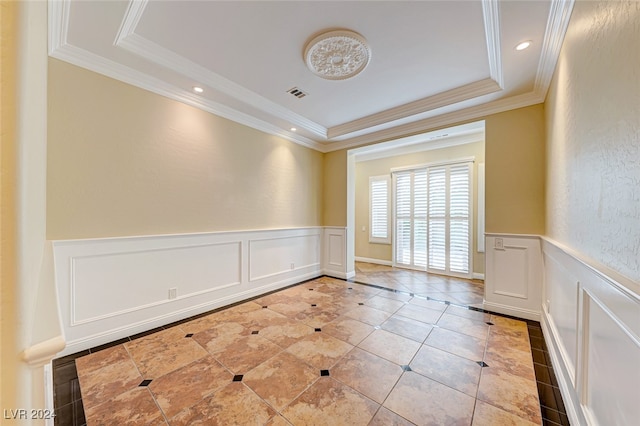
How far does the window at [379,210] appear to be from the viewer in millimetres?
5910

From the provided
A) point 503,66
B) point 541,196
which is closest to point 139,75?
point 503,66

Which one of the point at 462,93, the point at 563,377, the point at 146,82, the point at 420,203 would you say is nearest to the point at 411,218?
the point at 420,203

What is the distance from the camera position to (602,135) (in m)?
1.24

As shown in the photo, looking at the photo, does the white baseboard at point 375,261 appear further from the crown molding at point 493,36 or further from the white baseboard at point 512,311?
the crown molding at point 493,36

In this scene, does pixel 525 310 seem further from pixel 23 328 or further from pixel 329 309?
pixel 23 328

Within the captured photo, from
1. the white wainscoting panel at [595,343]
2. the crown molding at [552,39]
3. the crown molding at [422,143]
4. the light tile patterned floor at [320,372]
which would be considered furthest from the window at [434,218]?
the white wainscoting panel at [595,343]

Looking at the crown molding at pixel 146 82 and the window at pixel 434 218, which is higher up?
the crown molding at pixel 146 82

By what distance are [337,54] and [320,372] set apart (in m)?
2.89

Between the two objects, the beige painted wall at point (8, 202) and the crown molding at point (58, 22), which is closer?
the beige painted wall at point (8, 202)

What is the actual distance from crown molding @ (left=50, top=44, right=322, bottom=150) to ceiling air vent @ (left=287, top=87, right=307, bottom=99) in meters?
0.84

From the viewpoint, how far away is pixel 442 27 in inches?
80.4

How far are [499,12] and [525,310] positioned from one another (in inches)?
125

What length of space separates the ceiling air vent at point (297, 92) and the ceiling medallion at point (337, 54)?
1.56 ft

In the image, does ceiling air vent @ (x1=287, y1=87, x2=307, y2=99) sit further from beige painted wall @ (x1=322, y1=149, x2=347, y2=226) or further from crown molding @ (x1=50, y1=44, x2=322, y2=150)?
beige painted wall @ (x1=322, y1=149, x2=347, y2=226)
